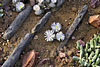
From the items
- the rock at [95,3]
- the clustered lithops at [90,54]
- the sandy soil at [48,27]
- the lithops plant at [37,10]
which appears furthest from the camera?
the rock at [95,3]

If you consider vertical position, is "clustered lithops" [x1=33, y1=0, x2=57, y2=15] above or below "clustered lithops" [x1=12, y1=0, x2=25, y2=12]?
below

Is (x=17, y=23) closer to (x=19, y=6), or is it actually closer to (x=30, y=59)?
(x=19, y=6)

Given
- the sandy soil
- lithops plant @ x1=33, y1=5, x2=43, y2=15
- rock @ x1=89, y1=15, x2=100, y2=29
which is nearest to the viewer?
the sandy soil

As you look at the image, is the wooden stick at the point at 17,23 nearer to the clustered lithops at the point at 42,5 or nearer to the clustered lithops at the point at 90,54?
the clustered lithops at the point at 42,5

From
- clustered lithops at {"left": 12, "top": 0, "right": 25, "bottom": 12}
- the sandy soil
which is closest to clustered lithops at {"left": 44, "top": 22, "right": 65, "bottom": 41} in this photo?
the sandy soil

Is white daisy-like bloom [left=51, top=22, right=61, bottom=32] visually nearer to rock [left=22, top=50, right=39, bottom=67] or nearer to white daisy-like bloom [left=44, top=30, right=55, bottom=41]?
white daisy-like bloom [left=44, top=30, right=55, bottom=41]

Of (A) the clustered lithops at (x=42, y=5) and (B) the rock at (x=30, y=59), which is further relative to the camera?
(A) the clustered lithops at (x=42, y=5)

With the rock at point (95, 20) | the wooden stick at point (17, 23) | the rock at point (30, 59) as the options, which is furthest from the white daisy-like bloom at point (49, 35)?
the rock at point (95, 20)

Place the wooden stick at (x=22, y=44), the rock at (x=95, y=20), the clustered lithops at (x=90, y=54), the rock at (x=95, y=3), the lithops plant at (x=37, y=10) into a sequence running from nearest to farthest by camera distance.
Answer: the clustered lithops at (x=90, y=54)
the wooden stick at (x=22, y=44)
the rock at (x=95, y=20)
the lithops plant at (x=37, y=10)
the rock at (x=95, y=3)
